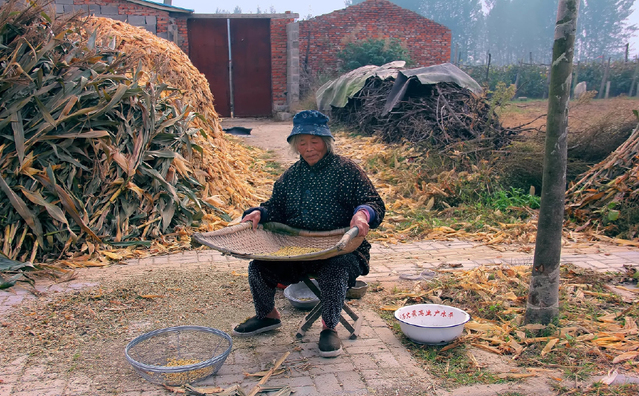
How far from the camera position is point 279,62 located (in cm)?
1709

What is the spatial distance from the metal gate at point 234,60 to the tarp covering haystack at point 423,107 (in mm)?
4703

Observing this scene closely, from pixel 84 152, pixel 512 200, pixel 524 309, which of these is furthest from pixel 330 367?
pixel 512 200

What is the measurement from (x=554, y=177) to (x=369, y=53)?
18.4 meters

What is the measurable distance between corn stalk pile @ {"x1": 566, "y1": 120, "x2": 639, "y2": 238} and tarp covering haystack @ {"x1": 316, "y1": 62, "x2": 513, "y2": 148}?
6.38 feet

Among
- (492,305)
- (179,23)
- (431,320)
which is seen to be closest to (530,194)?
(492,305)

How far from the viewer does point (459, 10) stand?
298 ft

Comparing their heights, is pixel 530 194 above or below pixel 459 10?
below

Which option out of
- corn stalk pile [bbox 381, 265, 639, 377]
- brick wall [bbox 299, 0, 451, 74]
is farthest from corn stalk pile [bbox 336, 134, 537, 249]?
brick wall [bbox 299, 0, 451, 74]

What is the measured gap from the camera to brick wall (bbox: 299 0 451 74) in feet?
69.2

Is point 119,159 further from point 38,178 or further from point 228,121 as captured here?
point 228,121

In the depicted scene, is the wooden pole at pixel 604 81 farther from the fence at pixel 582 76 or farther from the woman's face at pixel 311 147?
the woman's face at pixel 311 147

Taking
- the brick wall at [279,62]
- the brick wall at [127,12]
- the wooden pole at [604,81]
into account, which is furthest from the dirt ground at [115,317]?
the wooden pole at [604,81]

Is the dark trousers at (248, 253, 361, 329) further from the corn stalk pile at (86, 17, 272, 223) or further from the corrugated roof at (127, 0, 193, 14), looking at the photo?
the corrugated roof at (127, 0, 193, 14)

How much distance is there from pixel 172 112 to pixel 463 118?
5.09 metres
